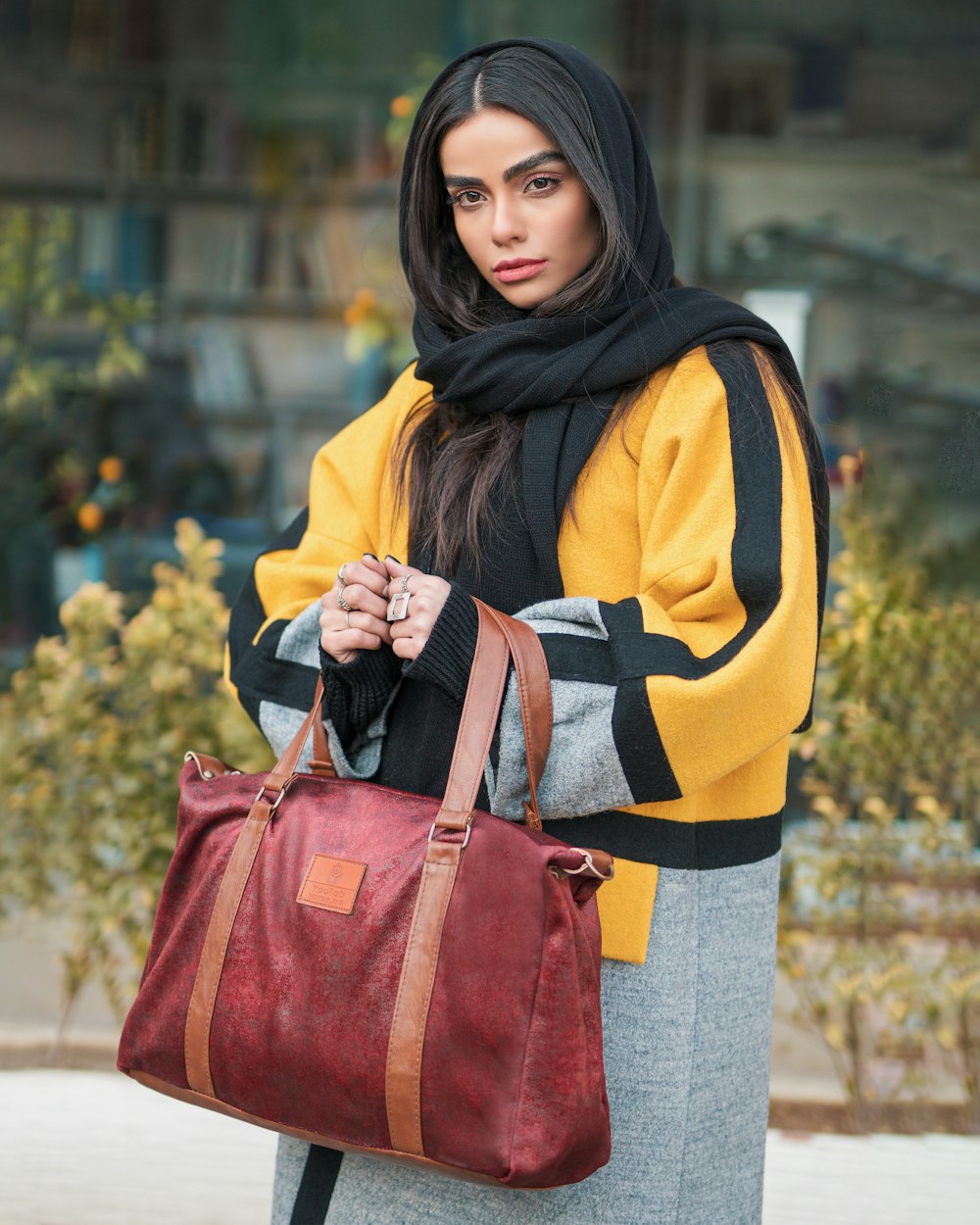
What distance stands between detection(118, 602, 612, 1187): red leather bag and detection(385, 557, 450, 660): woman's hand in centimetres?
5

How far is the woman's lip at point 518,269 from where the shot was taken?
1467 millimetres

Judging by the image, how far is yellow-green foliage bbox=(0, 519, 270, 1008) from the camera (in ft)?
10.5

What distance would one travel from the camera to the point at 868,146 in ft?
12.1

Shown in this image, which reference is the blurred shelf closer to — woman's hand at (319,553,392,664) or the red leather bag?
woman's hand at (319,553,392,664)

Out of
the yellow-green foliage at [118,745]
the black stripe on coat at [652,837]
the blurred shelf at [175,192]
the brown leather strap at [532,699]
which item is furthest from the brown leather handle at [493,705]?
the blurred shelf at [175,192]

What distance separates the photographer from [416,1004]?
1207 millimetres

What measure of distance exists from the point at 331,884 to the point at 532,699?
0.26 metres

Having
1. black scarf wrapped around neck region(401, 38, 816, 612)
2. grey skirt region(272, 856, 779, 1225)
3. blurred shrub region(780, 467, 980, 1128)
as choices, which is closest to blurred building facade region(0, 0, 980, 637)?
blurred shrub region(780, 467, 980, 1128)

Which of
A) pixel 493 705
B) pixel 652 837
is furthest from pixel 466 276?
pixel 652 837

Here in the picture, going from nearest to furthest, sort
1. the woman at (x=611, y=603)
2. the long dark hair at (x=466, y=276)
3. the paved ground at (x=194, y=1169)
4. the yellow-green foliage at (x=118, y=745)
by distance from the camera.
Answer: the woman at (x=611, y=603), the long dark hair at (x=466, y=276), the paved ground at (x=194, y=1169), the yellow-green foliage at (x=118, y=745)

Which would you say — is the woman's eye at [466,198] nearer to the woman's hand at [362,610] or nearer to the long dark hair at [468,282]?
the long dark hair at [468,282]

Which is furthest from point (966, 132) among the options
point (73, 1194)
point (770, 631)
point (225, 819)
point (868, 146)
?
point (73, 1194)

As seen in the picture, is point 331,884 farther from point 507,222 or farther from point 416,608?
point 507,222

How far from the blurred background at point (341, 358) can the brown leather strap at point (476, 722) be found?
1.48 metres
